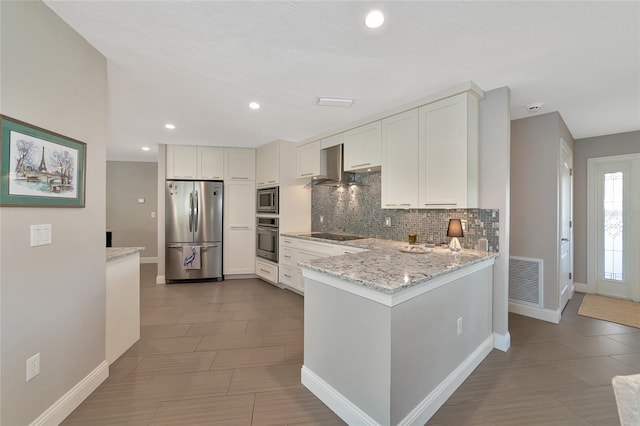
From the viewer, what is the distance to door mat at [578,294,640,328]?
3.07 metres

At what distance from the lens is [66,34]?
1605 millimetres

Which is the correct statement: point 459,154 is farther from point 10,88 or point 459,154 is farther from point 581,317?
point 10,88

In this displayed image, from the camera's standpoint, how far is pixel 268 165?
4.70 metres

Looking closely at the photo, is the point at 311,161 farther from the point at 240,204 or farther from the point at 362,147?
the point at 240,204

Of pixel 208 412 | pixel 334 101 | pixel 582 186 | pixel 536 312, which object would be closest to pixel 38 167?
pixel 208 412

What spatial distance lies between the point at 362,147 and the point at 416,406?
8.82ft

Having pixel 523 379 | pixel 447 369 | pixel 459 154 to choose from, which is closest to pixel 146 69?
pixel 459 154

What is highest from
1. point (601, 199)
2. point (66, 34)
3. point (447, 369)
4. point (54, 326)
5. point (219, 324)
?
point (66, 34)

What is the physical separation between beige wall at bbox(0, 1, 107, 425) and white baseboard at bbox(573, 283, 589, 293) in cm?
596

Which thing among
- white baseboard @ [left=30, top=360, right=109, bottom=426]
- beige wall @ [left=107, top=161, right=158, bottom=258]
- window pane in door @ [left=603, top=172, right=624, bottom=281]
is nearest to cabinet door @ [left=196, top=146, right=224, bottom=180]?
beige wall @ [left=107, top=161, right=158, bottom=258]

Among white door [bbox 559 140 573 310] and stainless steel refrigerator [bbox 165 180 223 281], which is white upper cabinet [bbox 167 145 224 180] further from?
white door [bbox 559 140 573 310]

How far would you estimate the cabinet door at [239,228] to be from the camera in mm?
4871

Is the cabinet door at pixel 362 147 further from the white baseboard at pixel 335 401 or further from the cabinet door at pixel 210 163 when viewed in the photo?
the cabinet door at pixel 210 163

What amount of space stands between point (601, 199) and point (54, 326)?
20.3 feet
